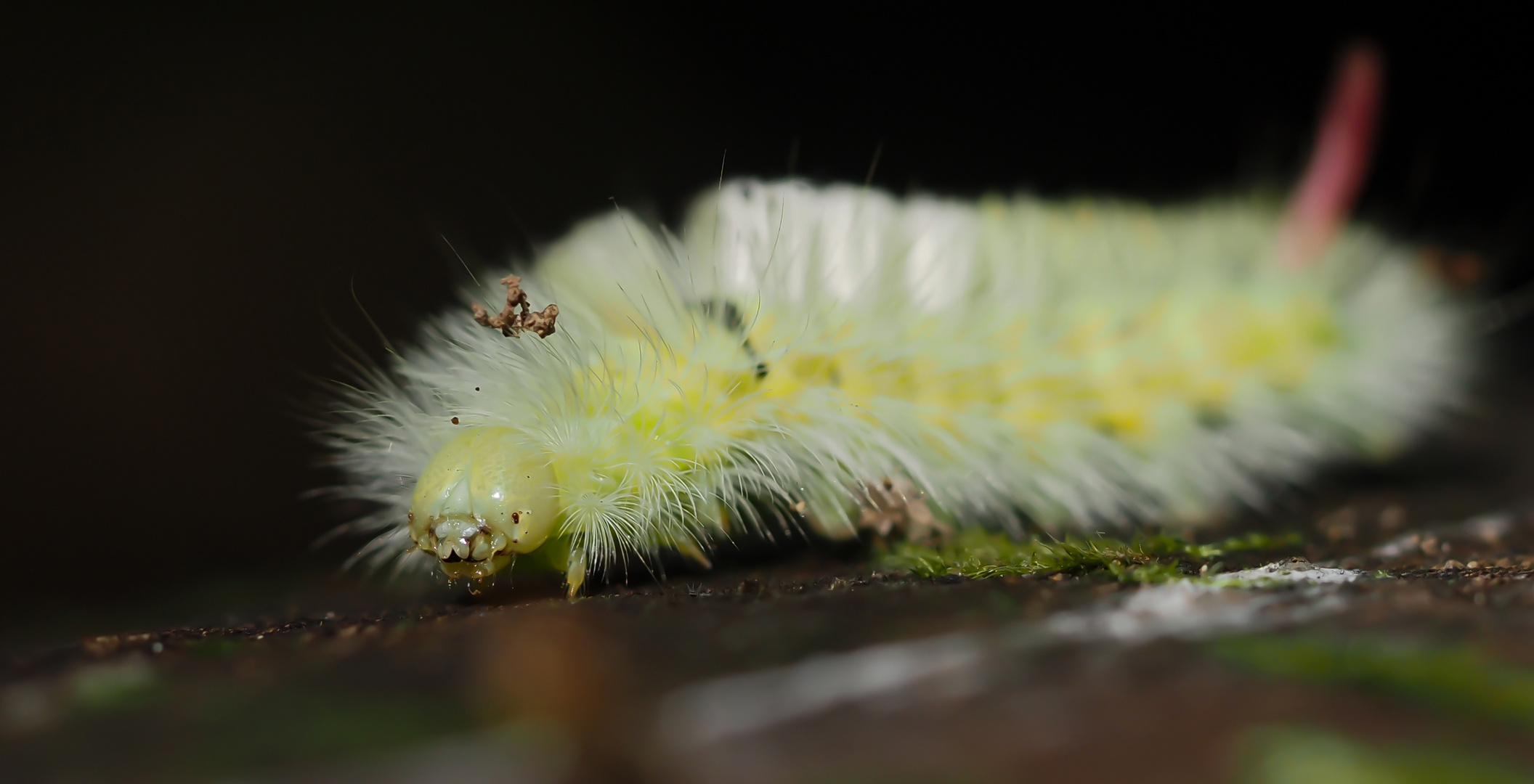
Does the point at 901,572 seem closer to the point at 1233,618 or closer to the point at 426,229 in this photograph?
the point at 1233,618

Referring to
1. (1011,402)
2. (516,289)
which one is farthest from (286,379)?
(1011,402)

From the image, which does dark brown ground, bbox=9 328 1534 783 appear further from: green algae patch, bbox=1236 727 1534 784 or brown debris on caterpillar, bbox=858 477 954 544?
brown debris on caterpillar, bbox=858 477 954 544

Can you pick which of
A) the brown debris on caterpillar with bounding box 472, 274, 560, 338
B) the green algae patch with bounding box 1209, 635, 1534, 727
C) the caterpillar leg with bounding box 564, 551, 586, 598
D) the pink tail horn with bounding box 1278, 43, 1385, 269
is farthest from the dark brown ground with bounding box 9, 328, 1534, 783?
the pink tail horn with bounding box 1278, 43, 1385, 269

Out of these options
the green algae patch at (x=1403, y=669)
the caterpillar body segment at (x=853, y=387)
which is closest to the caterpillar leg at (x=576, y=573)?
the caterpillar body segment at (x=853, y=387)

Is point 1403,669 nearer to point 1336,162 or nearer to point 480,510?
point 480,510

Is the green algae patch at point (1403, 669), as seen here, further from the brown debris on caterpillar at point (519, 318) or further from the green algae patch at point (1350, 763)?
the brown debris on caterpillar at point (519, 318)
